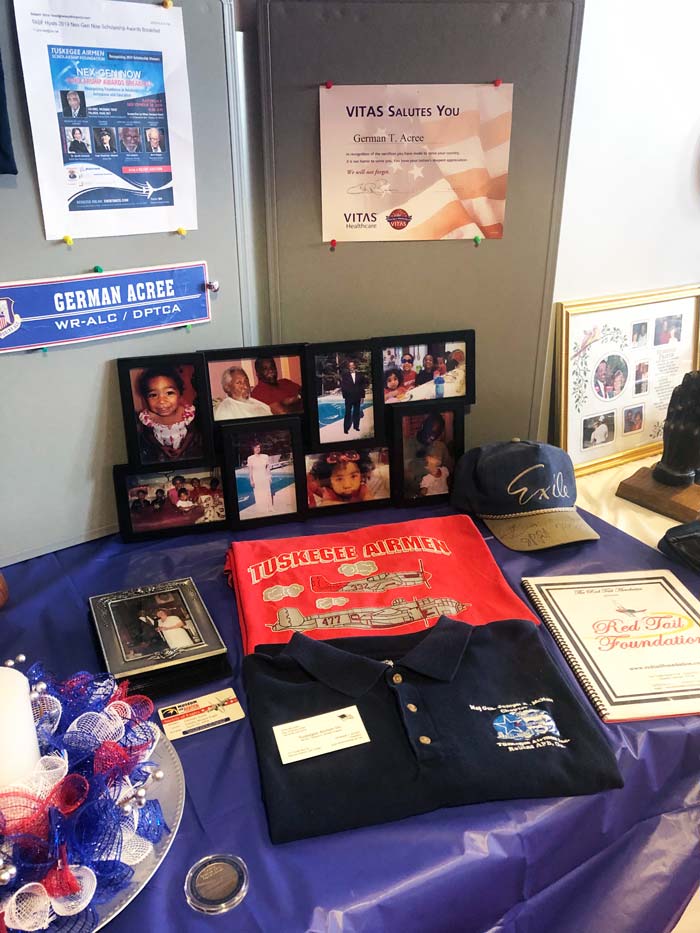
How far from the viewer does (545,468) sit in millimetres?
1227

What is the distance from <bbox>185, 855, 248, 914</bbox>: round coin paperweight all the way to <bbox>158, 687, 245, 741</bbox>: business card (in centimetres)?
16

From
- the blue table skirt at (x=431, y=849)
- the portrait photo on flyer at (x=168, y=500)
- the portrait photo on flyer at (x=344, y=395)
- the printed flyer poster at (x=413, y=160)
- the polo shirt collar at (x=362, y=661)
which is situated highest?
the printed flyer poster at (x=413, y=160)

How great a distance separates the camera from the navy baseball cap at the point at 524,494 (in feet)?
3.91

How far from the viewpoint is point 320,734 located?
31.8 inches

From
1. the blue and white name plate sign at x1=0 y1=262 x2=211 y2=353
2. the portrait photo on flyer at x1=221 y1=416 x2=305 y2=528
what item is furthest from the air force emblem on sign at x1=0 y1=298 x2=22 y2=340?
the portrait photo on flyer at x1=221 y1=416 x2=305 y2=528

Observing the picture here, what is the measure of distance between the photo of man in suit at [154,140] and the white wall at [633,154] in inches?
28.1

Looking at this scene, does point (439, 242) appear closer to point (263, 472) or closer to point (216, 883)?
point (263, 472)

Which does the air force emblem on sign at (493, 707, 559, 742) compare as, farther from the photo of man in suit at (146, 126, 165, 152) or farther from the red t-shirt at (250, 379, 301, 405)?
the photo of man in suit at (146, 126, 165, 152)

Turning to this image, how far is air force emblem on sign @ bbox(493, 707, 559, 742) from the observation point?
814mm

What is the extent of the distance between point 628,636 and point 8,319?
3.06 feet

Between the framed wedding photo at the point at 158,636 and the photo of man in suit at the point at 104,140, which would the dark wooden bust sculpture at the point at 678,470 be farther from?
the photo of man in suit at the point at 104,140

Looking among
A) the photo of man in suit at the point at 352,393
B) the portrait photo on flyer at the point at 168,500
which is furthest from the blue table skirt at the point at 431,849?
the photo of man in suit at the point at 352,393

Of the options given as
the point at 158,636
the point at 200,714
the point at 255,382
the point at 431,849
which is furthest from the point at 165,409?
the point at 431,849

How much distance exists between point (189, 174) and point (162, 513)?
518 millimetres
